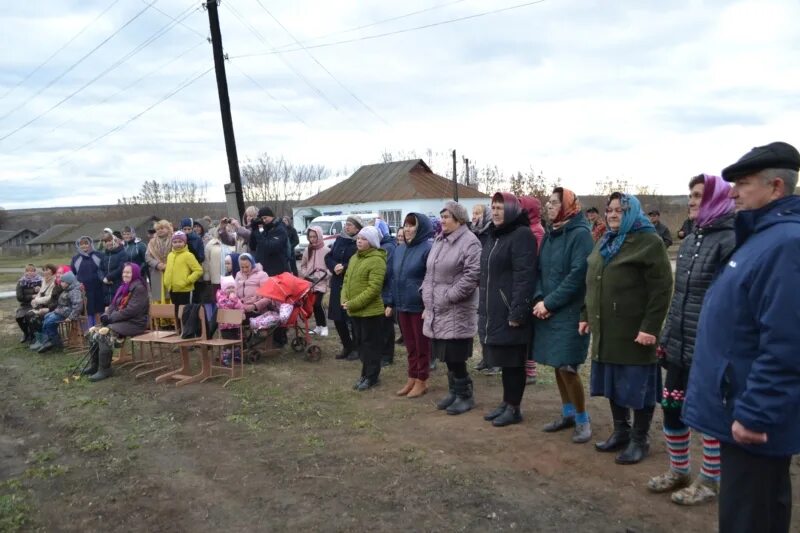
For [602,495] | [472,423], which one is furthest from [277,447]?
[602,495]

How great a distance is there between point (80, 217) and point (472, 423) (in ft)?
383

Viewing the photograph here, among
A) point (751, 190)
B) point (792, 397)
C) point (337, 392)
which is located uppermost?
point (751, 190)

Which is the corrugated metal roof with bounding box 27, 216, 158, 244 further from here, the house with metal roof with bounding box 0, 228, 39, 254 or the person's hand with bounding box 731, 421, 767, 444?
the person's hand with bounding box 731, 421, 767, 444

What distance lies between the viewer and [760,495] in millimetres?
2363

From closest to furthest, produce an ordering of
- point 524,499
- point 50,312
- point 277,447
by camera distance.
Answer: point 524,499
point 277,447
point 50,312

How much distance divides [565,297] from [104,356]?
6145 mm

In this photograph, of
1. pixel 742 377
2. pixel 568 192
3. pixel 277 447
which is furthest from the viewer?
pixel 277 447

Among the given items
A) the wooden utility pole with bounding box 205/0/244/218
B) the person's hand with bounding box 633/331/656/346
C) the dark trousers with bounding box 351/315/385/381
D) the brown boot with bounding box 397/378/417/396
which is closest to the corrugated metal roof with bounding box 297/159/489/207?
the wooden utility pole with bounding box 205/0/244/218

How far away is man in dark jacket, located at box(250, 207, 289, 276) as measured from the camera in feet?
31.4

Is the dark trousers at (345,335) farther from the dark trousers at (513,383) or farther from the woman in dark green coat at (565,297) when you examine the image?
the woman in dark green coat at (565,297)

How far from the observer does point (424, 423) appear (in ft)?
18.4

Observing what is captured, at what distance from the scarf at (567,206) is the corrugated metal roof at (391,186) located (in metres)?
37.8

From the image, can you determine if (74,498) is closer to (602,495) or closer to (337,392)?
(337,392)

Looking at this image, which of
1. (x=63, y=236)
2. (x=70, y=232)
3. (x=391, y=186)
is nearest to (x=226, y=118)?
(x=391, y=186)
